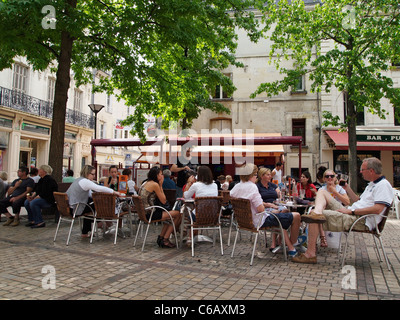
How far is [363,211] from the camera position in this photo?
176 inches

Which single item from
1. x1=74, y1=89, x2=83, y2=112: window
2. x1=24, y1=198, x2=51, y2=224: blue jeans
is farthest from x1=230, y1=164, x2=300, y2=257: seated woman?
x1=74, y1=89, x2=83, y2=112: window

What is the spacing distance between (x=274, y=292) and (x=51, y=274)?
2645mm

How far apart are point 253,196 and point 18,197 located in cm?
602

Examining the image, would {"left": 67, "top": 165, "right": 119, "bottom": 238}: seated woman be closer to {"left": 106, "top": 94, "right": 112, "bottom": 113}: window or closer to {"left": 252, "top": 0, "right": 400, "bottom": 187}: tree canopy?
{"left": 252, "top": 0, "right": 400, "bottom": 187}: tree canopy

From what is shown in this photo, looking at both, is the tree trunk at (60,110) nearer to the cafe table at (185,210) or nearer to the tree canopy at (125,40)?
the tree canopy at (125,40)

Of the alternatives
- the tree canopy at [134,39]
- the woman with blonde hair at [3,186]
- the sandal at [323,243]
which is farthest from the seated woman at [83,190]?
the woman with blonde hair at [3,186]

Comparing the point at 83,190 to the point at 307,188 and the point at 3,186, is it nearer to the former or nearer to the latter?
the point at 3,186

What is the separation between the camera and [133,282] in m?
3.78

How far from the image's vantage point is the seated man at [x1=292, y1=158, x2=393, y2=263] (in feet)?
14.5

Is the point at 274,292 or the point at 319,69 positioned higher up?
the point at 319,69

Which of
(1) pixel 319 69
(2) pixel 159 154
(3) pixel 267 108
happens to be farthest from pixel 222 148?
(3) pixel 267 108

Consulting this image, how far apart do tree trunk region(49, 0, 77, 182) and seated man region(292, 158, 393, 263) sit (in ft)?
22.2

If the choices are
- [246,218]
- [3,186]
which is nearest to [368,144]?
[246,218]
